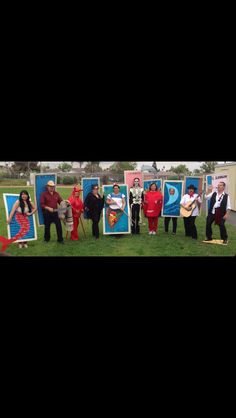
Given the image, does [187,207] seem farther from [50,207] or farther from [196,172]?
[50,207]

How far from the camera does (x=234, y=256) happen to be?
425cm

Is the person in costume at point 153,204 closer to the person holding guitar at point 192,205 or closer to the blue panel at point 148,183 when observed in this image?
the blue panel at point 148,183

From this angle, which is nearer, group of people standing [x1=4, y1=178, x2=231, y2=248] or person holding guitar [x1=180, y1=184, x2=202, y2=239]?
group of people standing [x1=4, y1=178, x2=231, y2=248]

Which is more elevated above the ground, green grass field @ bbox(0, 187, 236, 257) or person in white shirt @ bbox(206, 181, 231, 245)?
person in white shirt @ bbox(206, 181, 231, 245)

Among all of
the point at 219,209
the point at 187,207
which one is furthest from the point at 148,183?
the point at 219,209

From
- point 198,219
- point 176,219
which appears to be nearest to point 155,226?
point 176,219

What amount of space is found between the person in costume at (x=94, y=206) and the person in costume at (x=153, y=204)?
2.33 feet

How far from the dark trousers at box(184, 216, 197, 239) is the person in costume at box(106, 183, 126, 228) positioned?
103 centimetres

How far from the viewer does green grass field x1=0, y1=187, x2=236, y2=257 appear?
4164mm

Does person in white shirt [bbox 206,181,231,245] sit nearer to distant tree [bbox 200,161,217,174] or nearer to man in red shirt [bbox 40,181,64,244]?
distant tree [bbox 200,161,217,174]

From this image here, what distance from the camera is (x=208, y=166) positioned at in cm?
429

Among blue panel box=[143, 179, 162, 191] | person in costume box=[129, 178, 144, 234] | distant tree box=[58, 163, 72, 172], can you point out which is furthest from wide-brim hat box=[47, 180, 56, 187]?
blue panel box=[143, 179, 162, 191]

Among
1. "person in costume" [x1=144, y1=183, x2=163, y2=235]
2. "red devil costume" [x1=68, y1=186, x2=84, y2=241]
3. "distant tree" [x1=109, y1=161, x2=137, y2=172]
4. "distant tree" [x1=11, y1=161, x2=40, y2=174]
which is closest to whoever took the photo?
"distant tree" [x1=11, y1=161, x2=40, y2=174]

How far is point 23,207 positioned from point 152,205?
77.0 inches
